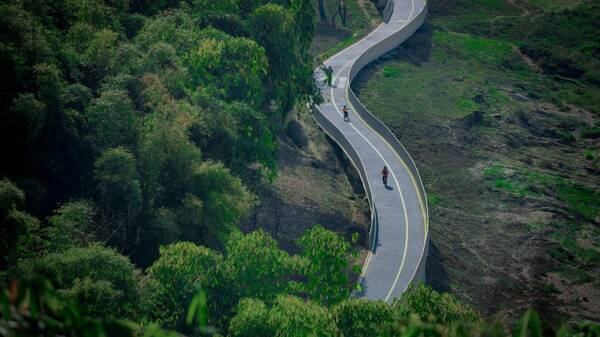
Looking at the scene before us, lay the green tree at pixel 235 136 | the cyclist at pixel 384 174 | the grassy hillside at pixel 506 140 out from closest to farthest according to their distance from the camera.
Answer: the green tree at pixel 235 136 < the grassy hillside at pixel 506 140 < the cyclist at pixel 384 174

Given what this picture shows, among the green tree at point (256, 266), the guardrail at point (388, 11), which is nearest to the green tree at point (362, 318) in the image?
the green tree at point (256, 266)

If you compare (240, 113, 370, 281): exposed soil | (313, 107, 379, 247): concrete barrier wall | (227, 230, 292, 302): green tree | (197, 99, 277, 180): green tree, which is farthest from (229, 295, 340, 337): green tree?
(313, 107, 379, 247): concrete barrier wall

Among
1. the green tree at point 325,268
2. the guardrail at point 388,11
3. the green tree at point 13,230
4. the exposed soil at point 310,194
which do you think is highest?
the guardrail at point 388,11

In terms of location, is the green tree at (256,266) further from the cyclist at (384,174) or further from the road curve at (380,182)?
the cyclist at (384,174)

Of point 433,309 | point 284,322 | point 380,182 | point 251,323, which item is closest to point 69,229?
point 251,323

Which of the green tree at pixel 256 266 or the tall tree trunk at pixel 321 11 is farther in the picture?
the tall tree trunk at pixel 321 11

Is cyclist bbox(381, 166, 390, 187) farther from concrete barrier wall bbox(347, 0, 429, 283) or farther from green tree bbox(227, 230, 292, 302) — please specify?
green tree bbox(227, 230, 292, 302)

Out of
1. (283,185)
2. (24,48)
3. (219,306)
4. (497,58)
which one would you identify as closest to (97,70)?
(24,48)
